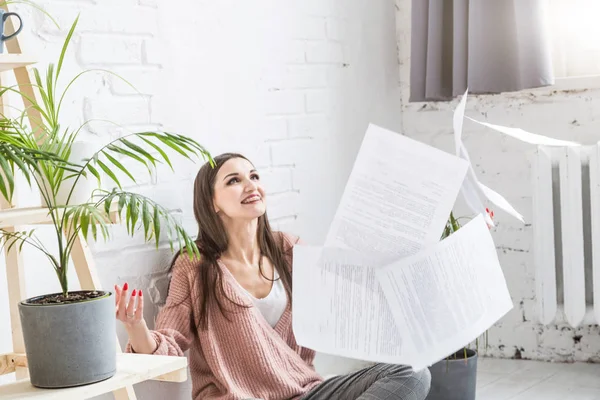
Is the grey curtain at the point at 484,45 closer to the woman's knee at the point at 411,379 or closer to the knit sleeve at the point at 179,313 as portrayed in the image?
the woman's knee at the point at 411,379

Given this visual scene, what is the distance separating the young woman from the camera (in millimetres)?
1835

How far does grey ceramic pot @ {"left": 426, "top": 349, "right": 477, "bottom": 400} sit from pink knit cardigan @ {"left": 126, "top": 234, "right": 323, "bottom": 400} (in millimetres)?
515

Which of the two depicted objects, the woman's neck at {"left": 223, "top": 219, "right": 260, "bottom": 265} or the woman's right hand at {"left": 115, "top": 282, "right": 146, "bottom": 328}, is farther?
the woman's neck at {"left": 223, "top": 219, "right": 260, "bottom": 265}

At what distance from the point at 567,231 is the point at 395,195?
168 centimetres

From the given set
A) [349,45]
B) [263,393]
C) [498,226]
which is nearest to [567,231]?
[498,226]

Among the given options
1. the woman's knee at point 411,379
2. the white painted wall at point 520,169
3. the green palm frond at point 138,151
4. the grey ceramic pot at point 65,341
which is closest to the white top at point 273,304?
the woman's knee at point 411,379

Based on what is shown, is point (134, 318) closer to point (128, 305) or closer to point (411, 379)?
point (128, 305)

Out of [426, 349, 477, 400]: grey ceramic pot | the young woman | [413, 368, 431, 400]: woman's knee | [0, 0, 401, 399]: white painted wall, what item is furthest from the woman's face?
[426, 349, 477, 400]: grey ceramic pot

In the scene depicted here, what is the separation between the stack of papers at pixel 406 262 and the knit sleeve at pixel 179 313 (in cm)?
80

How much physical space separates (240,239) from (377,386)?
1.59 feet

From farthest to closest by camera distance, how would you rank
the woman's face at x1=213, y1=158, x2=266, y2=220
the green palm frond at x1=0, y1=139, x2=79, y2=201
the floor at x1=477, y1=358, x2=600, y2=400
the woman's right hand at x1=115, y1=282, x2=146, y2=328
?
the floor at x1=477, y1=358, x2=600, y2=400 < the woman's face at x1=213, y1=158, x2=266, y2=220 < the woman's right hand at x1=115, y1=282, x2=146, y2=328 < the green palm frond at x1=0, y1=139, x2=79, y2=201

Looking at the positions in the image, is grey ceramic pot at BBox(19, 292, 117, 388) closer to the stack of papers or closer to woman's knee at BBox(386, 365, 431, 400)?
the stack of papers

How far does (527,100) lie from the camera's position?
2705 mm

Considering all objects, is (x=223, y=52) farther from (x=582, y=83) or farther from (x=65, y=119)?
(x=582, y=83)
